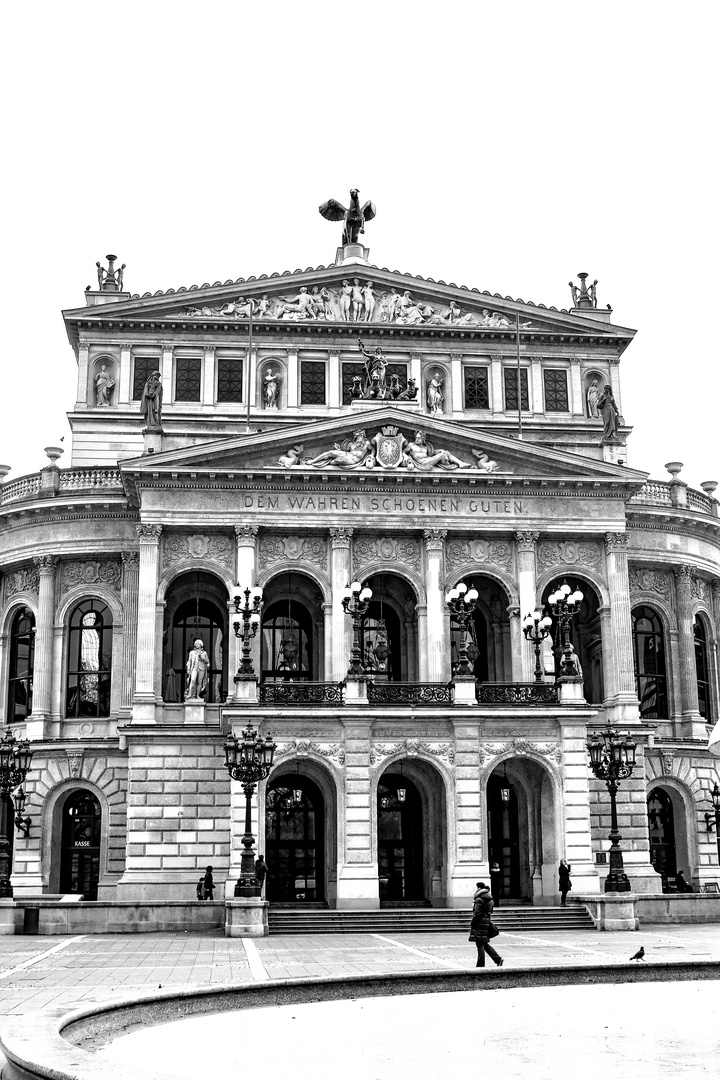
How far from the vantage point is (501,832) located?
5019cm

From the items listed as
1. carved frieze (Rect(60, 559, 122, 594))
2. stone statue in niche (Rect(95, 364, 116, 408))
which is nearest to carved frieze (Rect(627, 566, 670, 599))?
carved frieze (Rect(60, 559, 122, 594))

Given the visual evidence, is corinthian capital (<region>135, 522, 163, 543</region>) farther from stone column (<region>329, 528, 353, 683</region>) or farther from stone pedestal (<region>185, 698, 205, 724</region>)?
stone column (<region>329, 528, 353, 683</region>)

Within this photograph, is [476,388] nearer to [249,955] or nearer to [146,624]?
[146,624]

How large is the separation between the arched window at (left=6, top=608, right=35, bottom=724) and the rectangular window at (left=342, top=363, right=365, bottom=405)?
52.2 feet

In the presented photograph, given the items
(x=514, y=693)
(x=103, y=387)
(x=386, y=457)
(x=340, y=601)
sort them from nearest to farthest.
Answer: (x=514, y=693) < (x=340, y=601) < (x=386, y=457) < (x=103, y=387)

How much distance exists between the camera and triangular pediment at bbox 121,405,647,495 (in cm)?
5069

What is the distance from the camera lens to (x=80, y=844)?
53.2m

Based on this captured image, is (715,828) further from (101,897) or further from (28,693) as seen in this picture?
(28,693)

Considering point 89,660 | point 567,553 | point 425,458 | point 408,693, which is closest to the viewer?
point 408,693

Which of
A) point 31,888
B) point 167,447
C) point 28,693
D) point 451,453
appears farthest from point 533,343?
point 31,888

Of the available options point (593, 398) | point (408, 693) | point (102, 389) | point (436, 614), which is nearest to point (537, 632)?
point (436, 614)

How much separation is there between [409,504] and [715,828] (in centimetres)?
1870

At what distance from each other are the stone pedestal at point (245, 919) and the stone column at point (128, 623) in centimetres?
1535

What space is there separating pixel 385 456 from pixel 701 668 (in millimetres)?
17800
